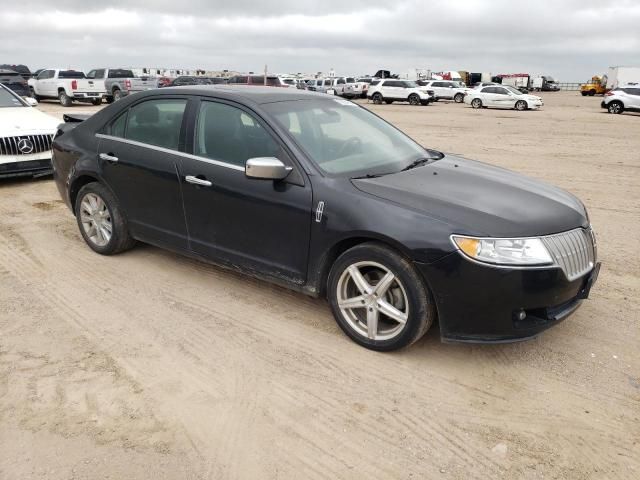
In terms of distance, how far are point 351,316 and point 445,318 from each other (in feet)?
2.24

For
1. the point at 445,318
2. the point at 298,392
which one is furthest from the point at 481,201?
the point at 298,392

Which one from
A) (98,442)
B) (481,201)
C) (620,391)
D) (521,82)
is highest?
(521,82)

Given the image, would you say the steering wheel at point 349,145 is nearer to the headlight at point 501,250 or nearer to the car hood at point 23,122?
the headlight at point 501,250

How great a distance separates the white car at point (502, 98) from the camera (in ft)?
103

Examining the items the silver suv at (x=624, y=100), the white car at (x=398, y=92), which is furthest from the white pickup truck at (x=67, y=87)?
the silver suv at (x=624, y=100)

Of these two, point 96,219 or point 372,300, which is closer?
point 372,300

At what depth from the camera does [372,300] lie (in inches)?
136

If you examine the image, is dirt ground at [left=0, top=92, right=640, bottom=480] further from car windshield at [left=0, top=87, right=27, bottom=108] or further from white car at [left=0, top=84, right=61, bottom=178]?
car windshield at [left=0, top=87, right=27, bottom=108]

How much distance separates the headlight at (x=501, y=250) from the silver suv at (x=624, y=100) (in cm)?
2927

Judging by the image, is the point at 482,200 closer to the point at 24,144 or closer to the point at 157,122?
the point at 157,122

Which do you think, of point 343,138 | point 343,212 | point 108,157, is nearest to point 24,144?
point 108,157

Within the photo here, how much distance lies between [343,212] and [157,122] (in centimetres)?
207

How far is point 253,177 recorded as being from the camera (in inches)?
143

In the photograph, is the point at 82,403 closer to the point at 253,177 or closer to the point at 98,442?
the point at 98,442
